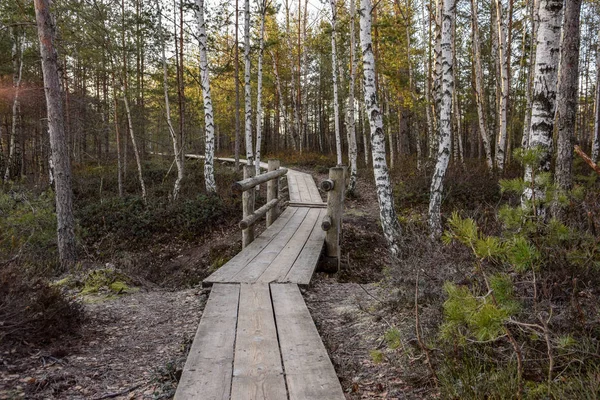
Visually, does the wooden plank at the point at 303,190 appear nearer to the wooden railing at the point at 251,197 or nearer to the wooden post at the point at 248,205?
the wooden railing at the point at 251,197

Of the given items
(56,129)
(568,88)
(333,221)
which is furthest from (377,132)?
(56,129)

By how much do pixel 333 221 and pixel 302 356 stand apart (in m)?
4.03

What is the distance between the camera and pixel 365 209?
12336 millimetres

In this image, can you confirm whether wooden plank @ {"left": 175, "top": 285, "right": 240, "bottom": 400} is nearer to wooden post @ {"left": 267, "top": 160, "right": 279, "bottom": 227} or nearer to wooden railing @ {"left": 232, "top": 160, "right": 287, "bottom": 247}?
wooden railing @ {"left": 232, "top": 160, "right": 287, "bottom": 247}

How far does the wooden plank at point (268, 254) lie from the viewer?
5.18 meters

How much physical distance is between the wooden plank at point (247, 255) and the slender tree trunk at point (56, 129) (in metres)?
4.28

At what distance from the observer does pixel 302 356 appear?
3066 mm

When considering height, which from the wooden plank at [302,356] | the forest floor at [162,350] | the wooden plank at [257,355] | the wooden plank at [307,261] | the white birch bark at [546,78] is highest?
the white birch bark at [546,78]

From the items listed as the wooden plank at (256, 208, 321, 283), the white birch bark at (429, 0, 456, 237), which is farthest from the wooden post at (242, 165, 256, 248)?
the white birch bark at (429, 0, 456, 237)

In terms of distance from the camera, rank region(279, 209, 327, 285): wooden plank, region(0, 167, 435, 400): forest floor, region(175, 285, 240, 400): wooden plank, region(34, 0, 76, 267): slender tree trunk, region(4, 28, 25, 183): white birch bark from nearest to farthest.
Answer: region(175, 285, 240, 400): wooden plank
region(0, 167, 435, 400): forest floor
region(279, 209, 327, 285): wooden plank
region(34, 0, 76, 267): slender tree trunk
region(4, 28, 25, 183): white birch bark

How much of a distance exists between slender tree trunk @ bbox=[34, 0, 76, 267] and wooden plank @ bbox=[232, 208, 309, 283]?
4.59m

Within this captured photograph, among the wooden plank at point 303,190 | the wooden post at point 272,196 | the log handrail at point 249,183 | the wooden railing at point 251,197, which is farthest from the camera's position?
the wooden plank at point 303,190

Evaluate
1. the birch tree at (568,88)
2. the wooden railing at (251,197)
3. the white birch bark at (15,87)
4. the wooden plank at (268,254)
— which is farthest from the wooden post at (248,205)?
the white birch bark at (15,87)

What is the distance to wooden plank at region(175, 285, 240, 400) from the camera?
8.45 feet
